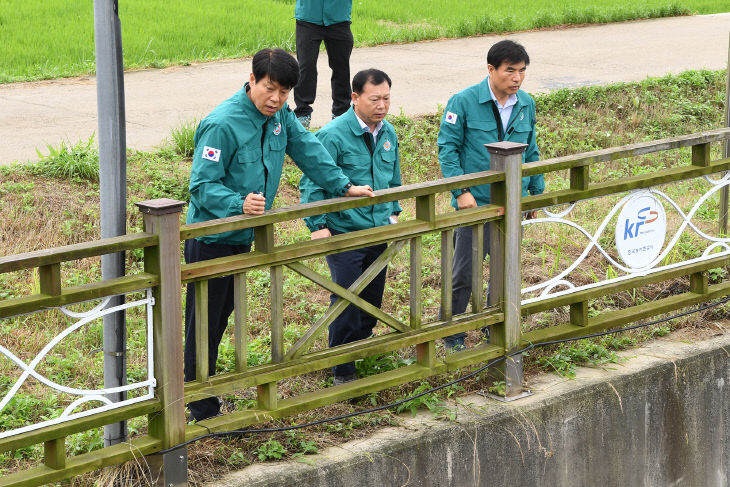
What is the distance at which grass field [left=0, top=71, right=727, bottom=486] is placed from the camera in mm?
4375

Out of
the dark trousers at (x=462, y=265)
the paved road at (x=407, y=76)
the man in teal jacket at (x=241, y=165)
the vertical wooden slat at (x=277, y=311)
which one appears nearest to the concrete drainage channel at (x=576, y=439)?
the vertical wooden slat at (x=277, y=311)

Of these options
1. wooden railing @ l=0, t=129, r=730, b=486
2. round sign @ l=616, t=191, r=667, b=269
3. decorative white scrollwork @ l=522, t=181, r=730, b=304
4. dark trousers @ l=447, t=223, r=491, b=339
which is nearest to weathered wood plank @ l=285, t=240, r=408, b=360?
wooden railing @ l=0, t=129, r=730, b=486

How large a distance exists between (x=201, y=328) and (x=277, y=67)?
1023mm

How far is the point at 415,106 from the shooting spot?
908 cm

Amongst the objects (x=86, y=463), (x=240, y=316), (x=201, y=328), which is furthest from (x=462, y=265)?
(x=86, y=463)

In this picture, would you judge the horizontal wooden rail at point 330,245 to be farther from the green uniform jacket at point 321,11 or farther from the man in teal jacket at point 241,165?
the green uniform jacket at point 321,11

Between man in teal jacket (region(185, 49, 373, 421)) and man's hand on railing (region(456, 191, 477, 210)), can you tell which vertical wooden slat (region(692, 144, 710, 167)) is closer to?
man's hand on railing (region(456, 191, 477, 210))

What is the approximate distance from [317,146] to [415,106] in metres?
4.86

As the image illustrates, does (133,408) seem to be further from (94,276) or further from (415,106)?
(415,106)

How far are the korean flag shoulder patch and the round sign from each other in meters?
1.99

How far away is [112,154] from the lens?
11.9 ft

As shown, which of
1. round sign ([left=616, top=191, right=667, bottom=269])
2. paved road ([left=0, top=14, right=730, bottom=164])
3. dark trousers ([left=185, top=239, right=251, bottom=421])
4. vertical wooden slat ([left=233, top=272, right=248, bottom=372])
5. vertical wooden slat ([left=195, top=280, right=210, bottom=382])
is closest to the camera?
vertical wooden slat ([left=195, top=280, right=210, bottom=382])

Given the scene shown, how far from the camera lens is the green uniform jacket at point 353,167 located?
179 inches

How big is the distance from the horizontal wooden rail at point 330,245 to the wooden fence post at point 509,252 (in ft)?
0.25
